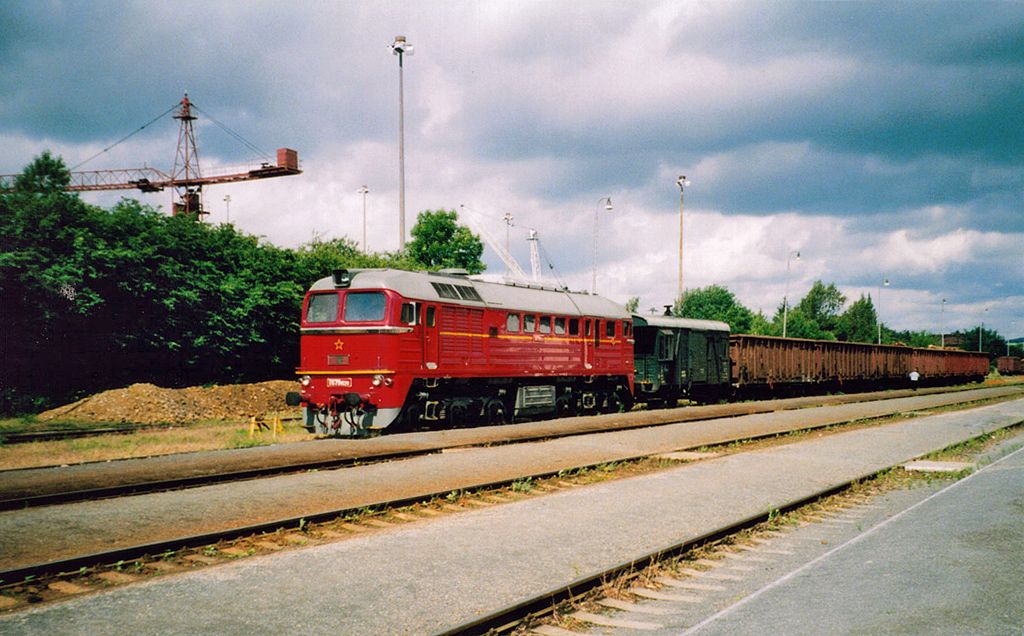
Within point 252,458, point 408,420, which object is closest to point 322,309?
point 408,420

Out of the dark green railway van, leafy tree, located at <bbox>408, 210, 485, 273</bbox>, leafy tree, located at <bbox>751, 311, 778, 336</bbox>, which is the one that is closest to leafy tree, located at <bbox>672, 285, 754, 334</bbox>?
leafy tree, located at <bbox>751, 311, 778, 336</bbox>

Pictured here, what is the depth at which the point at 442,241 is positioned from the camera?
73.7 m

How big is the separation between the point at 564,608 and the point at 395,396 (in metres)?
12.3

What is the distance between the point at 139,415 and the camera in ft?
80.4

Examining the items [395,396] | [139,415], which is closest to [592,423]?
[395,396]

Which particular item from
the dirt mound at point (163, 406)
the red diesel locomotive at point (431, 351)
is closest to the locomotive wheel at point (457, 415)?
the red diesel locomotive at point (431, 351)

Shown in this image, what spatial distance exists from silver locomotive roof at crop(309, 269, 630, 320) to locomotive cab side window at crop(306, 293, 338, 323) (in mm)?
239

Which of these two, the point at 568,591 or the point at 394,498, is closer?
the point at 568,591

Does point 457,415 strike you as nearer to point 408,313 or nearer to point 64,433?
point 408,313

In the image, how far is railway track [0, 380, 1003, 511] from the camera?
11602mm

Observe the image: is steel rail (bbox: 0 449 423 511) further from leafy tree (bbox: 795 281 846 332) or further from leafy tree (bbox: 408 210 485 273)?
leafy tree (bbox: 795 281 846 332)

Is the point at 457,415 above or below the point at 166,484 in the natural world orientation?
above

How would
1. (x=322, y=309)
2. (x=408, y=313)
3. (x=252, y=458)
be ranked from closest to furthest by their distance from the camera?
(x=252, y=458) → (x=408, y=313) → (x=322, y=309)

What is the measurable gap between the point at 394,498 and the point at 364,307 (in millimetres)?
8497
